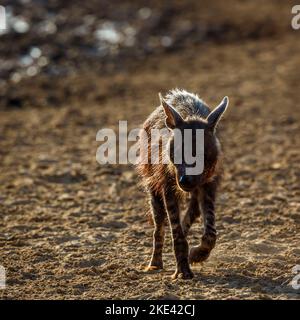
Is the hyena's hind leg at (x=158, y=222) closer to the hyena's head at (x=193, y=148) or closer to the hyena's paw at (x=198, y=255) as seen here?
the hyena's paw at (x=198, y=255)

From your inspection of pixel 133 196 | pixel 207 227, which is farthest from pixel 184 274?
pixel 133 196

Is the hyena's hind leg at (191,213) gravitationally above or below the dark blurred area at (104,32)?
below

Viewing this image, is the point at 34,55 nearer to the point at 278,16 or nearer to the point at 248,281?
the point at 278,16

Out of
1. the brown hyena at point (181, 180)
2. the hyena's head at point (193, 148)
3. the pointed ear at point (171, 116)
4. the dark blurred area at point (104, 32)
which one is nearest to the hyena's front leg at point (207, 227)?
the brown hyena at point (181, 180)

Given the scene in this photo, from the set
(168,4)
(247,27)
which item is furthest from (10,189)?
(168,4)

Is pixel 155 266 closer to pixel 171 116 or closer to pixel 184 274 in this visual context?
pixel 184 274

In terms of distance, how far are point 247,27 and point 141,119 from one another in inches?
283

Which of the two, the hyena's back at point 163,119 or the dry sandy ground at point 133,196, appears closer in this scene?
the dry sandy ground at point 133,196

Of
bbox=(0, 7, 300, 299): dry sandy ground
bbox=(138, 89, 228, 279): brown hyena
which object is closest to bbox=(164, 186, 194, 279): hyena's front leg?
bbox=(138, 89, 228, 279): brown hyena

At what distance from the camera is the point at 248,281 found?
6.75m

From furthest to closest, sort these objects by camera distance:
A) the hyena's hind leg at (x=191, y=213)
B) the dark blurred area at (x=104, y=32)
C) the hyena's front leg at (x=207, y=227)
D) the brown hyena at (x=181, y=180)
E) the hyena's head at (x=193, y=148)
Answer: the dark blurred area at (x=104, y=32) < the hyena's hind leg at (x=191, y=213) < the hyena's front leg at (x=207, y=227) < the brown hyena at (x=181, y=180) < the hyena's head at (x=193, y=148)

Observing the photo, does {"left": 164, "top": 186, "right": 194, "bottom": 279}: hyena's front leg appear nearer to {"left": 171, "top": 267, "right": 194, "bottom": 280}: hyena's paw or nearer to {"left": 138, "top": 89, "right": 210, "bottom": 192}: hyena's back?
{"left": 171, "top": 267, "right": 194, "bottom": 280}: hyena's paw

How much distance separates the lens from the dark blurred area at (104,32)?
17.2m

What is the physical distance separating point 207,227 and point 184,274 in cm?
45
